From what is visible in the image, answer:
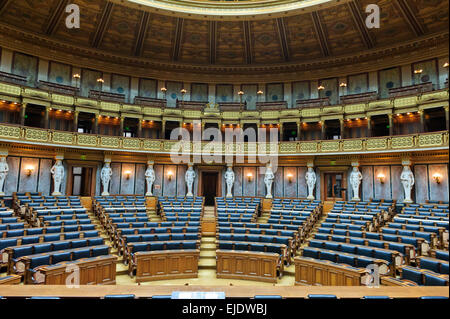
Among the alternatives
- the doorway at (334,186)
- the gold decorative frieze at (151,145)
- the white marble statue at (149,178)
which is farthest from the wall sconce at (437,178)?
the white marble statue at (149,178)

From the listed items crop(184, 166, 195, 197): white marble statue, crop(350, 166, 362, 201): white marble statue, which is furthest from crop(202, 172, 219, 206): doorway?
crop(350, 166, 362, 201): white marble statue

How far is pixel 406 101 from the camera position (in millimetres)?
18016

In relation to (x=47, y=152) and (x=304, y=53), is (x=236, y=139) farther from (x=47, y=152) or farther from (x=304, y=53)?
(x=47, y=152)

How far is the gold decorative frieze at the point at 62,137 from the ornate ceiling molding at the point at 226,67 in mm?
6407

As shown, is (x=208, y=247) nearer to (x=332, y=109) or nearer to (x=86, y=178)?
(x=86, y=178)

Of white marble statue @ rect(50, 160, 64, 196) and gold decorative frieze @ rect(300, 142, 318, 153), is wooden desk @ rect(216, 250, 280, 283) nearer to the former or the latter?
gold decorative frieze @ rect(300, 142, 318, 153)

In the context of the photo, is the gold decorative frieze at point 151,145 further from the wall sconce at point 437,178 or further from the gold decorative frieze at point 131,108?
the wall sconce at point 437,178

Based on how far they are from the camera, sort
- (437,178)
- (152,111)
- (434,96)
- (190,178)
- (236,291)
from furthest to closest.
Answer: (152,111), (190,178), (434,96), (437,178), (236,291)

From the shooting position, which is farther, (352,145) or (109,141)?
(109,141)

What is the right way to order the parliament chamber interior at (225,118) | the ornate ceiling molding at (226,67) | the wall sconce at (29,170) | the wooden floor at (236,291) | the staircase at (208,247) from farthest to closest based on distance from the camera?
the ornate ceiling molding at (226,67) < the wall sconce at (29,170) < the parliament chamber interior at (225,118) < the staircase at (208,247) < the wooden floor at (236,291)

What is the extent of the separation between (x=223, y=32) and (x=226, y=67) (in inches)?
103

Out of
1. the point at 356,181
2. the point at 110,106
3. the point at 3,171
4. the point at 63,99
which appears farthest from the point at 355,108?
the point at 3,171

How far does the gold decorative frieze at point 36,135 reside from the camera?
1639cm
